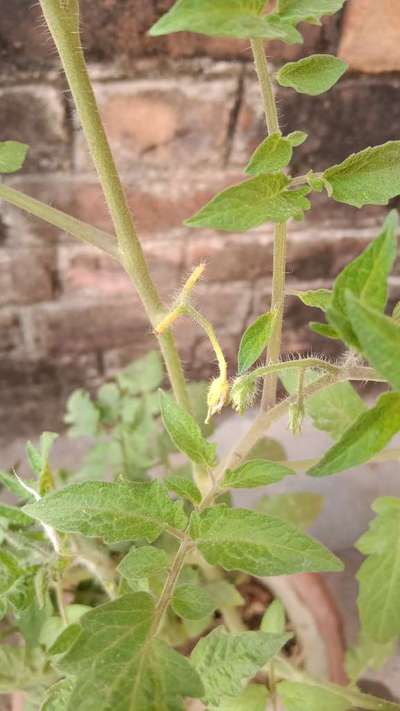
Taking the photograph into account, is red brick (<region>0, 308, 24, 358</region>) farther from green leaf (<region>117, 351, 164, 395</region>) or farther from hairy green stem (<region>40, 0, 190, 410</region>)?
hairy green stem (<region>40, 0, 190, 410</region>)

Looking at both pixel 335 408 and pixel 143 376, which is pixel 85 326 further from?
pixel 335 408

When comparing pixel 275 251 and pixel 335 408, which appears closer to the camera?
pixel 275 251

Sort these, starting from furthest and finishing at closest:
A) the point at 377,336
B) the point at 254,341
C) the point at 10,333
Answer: the point at 10,333, the point at 254,341, the point at 377,336

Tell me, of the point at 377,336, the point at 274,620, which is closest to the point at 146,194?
the point at 274,620

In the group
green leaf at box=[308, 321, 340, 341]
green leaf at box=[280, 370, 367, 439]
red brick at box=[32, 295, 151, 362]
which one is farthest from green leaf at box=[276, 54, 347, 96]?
red brick at box=[32, 295, 151, 362]

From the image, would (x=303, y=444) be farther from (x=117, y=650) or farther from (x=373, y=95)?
(x=117, y=650)

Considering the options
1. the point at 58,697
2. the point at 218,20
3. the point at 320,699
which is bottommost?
the point at 320,699

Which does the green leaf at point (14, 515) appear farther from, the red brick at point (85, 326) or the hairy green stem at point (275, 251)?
the red brick at point (85, 326)

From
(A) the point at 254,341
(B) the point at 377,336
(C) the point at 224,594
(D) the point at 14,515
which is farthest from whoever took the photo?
(C) the point at 224,594

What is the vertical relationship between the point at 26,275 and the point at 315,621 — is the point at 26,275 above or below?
above
